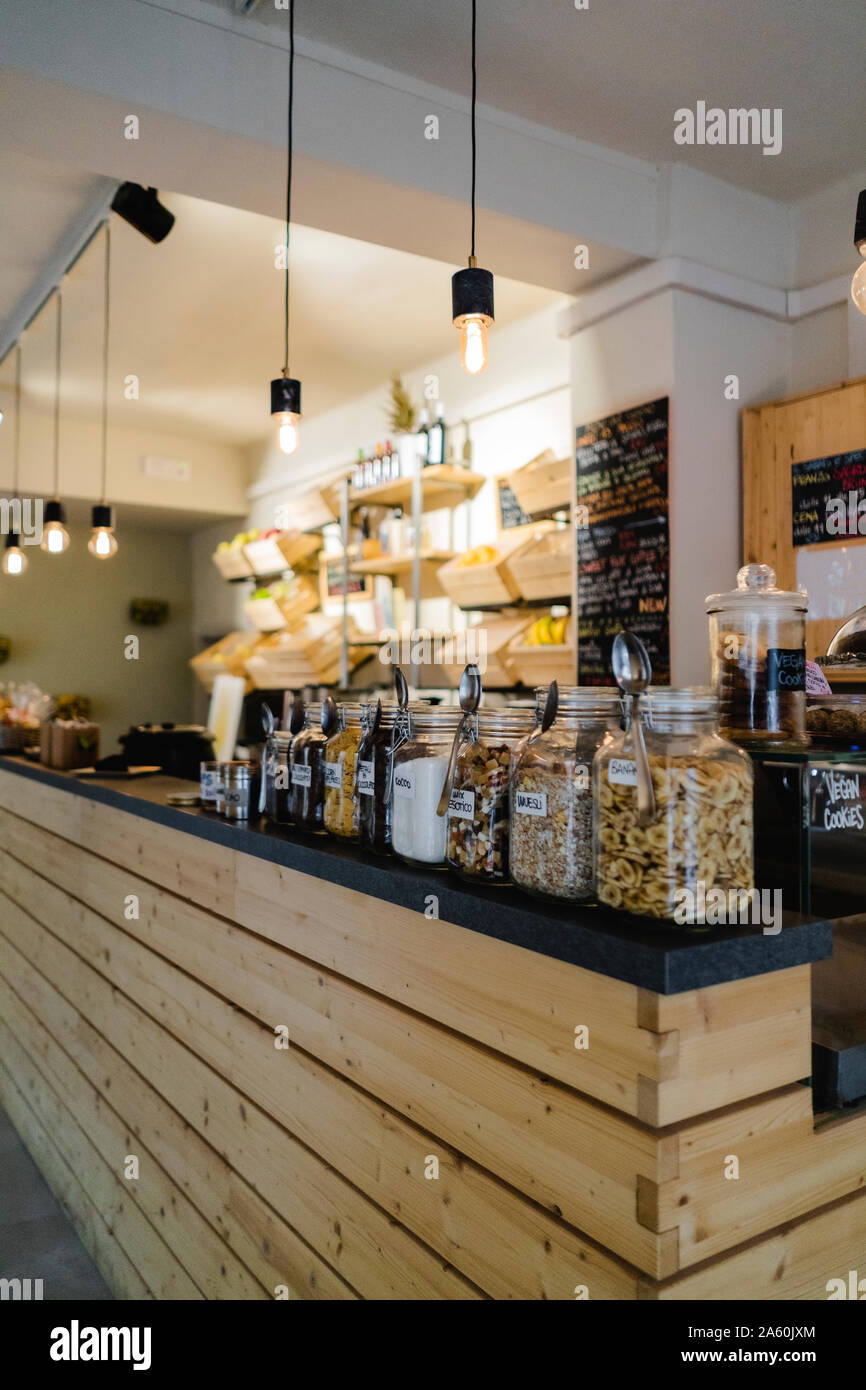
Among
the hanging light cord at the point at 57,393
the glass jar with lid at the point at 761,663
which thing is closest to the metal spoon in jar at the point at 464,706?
the glass jar with lid at the point at 761,663

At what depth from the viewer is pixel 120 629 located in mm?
8234

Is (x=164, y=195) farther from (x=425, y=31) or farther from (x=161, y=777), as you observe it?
(x=161, y=777)

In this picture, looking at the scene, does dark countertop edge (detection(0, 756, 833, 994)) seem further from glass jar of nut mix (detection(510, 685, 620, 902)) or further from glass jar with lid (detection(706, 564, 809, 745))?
glass jar with lid (detection(706, 564, 809, 745))

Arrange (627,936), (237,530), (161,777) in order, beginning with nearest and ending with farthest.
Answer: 1. (627,936)
2. (161,777)
3. (237,530)

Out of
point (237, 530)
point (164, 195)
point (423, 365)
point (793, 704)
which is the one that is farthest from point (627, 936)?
point (237, 530)

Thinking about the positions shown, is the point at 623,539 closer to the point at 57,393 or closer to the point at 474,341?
the point at 474,341

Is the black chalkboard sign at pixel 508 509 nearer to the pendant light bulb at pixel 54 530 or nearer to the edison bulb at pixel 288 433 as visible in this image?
the edison bulb at pixel 288 433

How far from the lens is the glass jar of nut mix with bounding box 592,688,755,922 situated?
1.07 m

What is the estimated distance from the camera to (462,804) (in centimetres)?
134

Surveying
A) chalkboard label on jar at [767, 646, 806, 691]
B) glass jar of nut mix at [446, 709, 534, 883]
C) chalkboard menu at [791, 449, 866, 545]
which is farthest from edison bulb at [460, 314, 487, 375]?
chalkboard menu at [791, 449, 866, 545]

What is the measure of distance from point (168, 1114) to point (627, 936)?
1.64m

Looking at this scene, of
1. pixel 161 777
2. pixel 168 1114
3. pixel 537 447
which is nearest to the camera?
pixel 168 1114

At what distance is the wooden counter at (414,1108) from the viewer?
1087mm

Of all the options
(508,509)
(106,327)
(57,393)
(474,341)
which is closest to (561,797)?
(474,341)
